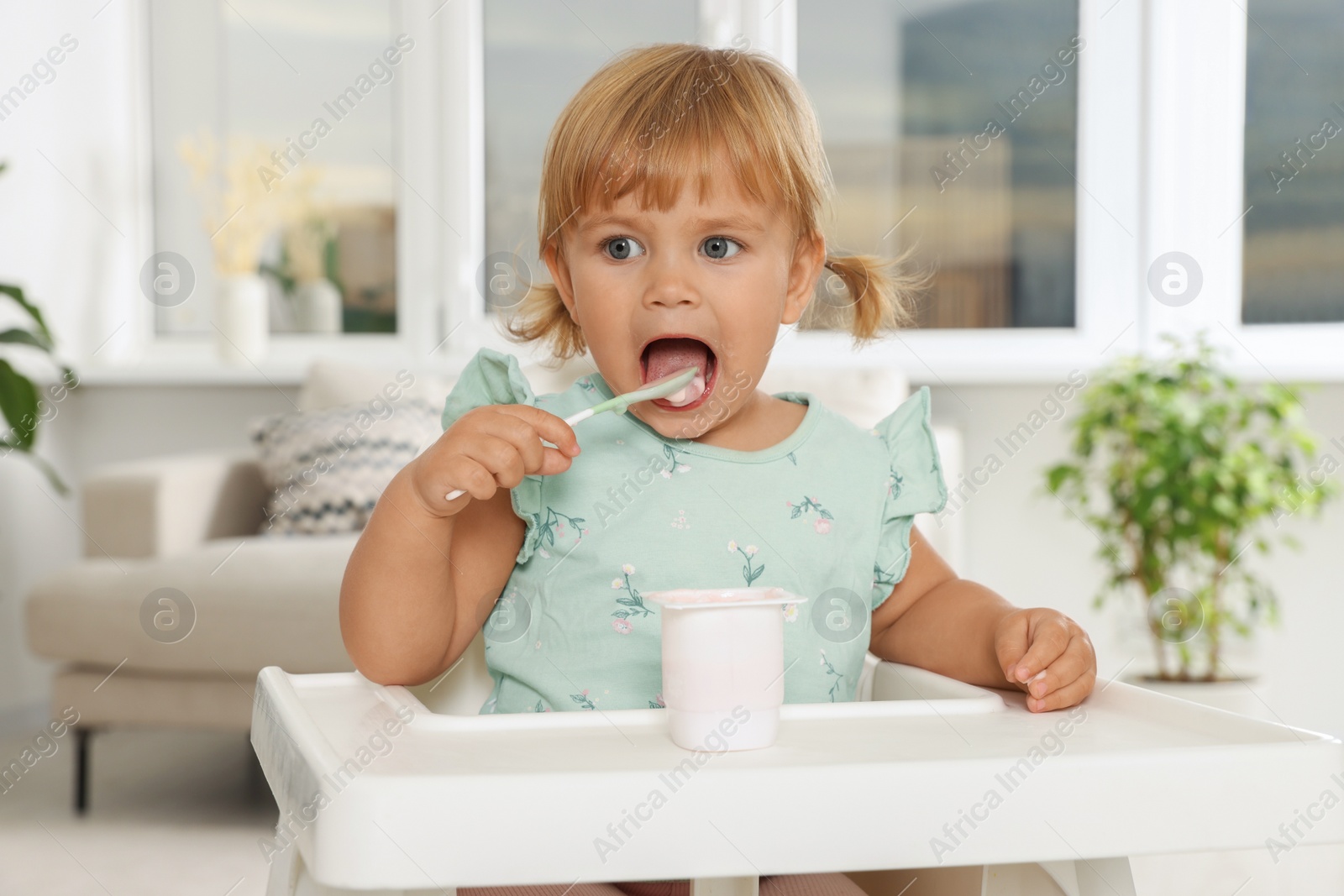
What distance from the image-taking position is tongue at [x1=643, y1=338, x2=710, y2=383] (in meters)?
0.87

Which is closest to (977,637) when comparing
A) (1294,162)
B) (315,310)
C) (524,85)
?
(1294,162)

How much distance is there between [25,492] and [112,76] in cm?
118

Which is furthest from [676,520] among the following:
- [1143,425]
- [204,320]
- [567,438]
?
[204,320]

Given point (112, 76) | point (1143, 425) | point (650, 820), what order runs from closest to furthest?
point (650, 820) → point (1143, 425) → point (112, 76)

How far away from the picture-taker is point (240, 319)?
10.2ft

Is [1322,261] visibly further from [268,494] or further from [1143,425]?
[268,494]

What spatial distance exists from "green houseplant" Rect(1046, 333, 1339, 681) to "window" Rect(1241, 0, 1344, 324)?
35 cm

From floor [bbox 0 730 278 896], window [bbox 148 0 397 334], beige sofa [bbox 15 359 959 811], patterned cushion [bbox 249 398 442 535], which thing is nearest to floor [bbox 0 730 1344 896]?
floor [bbox 0 730 278 896]

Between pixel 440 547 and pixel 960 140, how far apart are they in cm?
253

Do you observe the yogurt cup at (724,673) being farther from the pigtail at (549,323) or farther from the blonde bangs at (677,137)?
the pigtail at (549,323)

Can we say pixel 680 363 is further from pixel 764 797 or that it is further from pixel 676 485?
pixel 764 797

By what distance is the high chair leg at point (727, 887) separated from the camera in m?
0.62

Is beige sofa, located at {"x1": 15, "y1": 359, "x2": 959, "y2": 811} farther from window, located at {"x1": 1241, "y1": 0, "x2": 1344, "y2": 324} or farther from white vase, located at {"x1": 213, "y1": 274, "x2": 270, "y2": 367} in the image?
window, located at {"x1": 1241, "y1": 0, "x2": 1344, "y2": 324}

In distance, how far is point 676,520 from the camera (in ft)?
2.93
